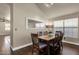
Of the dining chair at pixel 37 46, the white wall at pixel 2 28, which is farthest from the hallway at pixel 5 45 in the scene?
the dining chair at pixel 37 46

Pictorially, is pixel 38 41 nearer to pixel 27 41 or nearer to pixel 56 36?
pixel 27 41

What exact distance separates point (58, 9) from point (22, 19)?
0.89 metres

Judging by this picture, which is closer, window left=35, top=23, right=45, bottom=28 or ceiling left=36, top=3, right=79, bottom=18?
ceiling left=36, top=3, right=79, bottom=18

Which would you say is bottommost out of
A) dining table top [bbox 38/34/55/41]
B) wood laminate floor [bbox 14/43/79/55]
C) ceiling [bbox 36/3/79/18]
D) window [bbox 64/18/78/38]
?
wood laminate floor [bbox 14/43/79/55]

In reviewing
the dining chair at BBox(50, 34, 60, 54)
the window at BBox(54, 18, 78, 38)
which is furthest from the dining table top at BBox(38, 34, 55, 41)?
the window at BBox(54, 18, 78, 38)

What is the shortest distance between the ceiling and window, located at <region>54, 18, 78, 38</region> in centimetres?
19

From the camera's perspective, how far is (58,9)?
2033mm

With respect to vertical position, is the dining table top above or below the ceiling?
below

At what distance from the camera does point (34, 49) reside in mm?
2039

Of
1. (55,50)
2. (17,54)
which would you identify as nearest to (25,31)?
(17,54)

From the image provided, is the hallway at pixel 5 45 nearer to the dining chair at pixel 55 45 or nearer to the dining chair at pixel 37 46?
the dining chair at pixel 37 46

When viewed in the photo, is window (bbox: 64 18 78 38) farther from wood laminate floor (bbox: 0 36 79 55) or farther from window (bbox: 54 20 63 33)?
wood laminate floor (bbox: 0 36 79 55)

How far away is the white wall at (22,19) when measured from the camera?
196 cm

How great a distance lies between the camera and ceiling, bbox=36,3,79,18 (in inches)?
76.4
